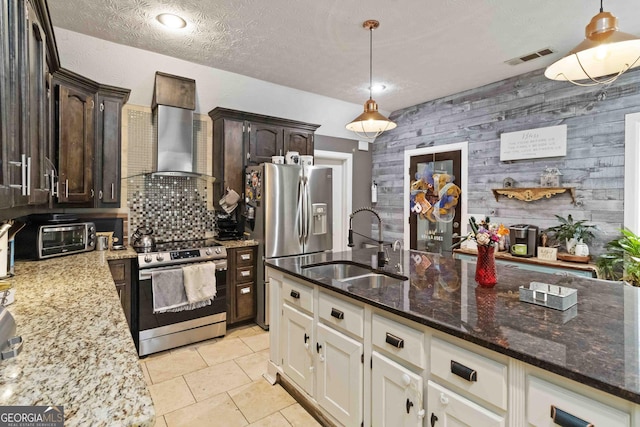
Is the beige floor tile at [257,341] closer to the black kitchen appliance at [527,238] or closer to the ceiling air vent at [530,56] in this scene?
the black kitchen appliance at [527,238]

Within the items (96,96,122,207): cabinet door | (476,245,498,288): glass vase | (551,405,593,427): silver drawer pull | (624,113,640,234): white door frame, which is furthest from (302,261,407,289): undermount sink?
(624,113,640,234): white door frame

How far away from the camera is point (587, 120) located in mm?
3348

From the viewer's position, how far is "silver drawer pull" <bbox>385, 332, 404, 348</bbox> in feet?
4.88

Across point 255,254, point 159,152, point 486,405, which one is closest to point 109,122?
point 159,152

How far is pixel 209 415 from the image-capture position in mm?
2244

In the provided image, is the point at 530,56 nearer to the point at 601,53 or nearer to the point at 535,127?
the point at 535,127

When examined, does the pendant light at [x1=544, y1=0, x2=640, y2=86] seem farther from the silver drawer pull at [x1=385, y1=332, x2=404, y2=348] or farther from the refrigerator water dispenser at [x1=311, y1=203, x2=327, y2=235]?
the refrigerator water dispenser at [x1=311, y1=203, x2=327, y2=235]

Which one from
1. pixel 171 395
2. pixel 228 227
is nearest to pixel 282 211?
pixel 228 227

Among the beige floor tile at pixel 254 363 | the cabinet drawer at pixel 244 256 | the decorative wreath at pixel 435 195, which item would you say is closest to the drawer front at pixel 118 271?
the cabinet drawer at pixel 244 256

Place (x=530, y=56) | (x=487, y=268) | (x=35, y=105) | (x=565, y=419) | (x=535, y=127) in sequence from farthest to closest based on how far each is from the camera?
(x=535, y=127) → (x=530, y=56) → (x=487, y=268) → (x=35, y=105) → (x=565, y=419)

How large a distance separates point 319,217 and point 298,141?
1079mm

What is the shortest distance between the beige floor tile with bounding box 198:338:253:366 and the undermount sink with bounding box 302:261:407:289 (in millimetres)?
1333

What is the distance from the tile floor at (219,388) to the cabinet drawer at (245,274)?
2.07 feet

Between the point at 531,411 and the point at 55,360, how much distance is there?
5.03 ft
